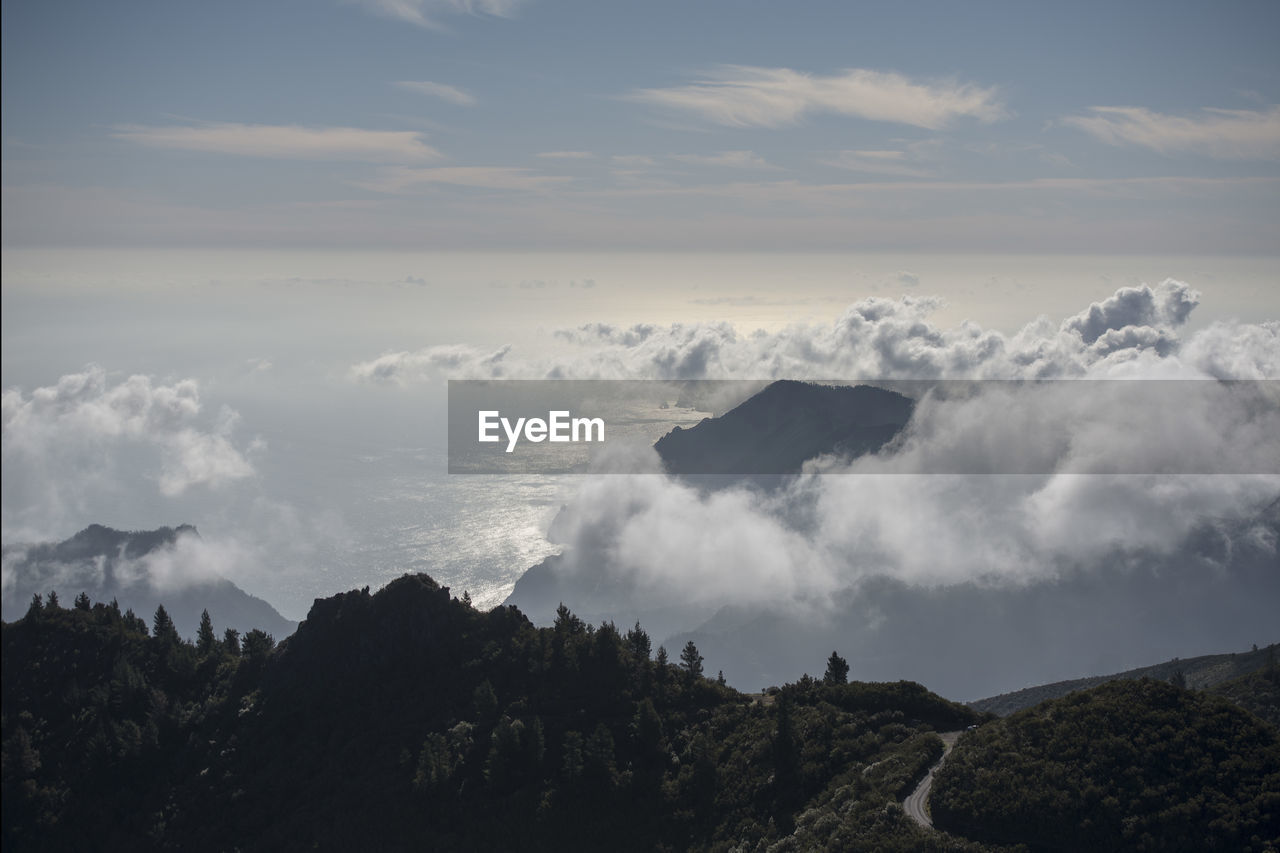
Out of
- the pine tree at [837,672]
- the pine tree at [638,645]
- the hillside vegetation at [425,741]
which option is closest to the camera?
the hillside vegetation at [425,741]

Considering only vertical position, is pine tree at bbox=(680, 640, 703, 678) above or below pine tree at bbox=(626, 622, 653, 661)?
below

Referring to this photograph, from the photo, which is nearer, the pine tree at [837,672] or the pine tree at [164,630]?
the pine tree at [837,672]

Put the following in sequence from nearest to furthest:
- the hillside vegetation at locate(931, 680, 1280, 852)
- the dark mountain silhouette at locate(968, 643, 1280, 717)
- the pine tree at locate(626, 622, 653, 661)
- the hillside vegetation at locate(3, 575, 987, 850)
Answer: the hillside vegetation at locate(931, 680, 1280, 852)
the hillside vegetation at locate(3, 575, 987, 850)
the pine tree at locate(626, 622, 653, 661)
the dark mountain silhouette at locate(968, 643, 1280, 717)

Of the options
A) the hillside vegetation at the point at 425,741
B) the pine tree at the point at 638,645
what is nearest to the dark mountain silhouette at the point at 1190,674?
the pine tree at the point at 638,645

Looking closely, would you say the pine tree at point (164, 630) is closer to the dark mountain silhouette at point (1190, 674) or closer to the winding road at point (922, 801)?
the winding road at point (922, 801)

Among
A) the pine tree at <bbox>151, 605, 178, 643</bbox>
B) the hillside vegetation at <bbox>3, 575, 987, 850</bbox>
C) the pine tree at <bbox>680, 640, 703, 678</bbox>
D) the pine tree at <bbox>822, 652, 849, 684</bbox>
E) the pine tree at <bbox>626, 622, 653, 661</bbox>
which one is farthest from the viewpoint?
the pine tree at <bbox>626, 622, 653, 661</bbox>

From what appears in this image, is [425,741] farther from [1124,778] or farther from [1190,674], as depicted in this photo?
[1190,674]

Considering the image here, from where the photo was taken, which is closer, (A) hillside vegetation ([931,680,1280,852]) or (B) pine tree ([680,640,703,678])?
(A) hillside vegetation ([931,680,1280,852])

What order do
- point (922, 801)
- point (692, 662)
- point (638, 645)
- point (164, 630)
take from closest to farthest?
point (922, 801)
point (692, 662)
point (164, 630)
point (638, 645)

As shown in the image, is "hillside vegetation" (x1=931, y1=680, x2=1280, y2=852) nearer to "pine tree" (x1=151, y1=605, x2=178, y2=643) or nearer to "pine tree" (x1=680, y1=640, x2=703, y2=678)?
"pine tree" (x1=680, y1=640, x2=703, y2=678)

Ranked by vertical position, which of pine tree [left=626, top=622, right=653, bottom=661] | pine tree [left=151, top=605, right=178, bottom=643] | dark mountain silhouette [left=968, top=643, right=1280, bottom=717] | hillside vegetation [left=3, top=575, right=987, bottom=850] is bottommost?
dark mountain silhouette [left=968, top=643, right=1280, bottom=717]

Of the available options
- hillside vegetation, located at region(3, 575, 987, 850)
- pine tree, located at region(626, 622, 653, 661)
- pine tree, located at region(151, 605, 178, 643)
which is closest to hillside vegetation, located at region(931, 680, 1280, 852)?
hillside vegetation, located at region(3, 575, 987, 850)

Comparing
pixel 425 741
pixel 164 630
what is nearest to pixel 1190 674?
pixel 425 741
